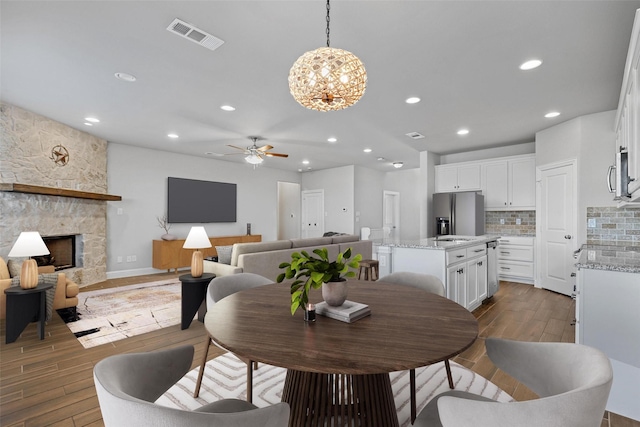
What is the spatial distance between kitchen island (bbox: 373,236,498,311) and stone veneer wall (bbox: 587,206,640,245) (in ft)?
5.27

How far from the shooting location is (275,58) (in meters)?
2.64

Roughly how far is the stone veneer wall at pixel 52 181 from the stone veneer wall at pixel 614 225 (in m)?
7.68

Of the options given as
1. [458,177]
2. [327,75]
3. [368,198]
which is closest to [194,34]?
[327,75]

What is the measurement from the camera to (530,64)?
107 inches

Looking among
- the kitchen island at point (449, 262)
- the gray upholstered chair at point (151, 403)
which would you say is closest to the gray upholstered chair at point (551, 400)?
the gray upholstered chair at point (151, 403)

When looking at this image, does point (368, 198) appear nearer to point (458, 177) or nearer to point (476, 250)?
point (458, 177)

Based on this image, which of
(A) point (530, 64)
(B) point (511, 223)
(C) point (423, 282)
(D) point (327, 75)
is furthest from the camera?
(B) point (511, 223)

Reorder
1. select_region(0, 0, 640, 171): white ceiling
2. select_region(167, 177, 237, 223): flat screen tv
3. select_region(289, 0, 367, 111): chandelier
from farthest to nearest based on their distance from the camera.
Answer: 1. select_region(167, 177, 237, 223): flat screen tv
2. select_region(0, 0, 640, 171): white ceiling
3. select_region(289, 0, 367, 111): chandelier

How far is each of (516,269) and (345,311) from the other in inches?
207

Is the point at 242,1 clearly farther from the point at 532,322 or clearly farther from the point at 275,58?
the point at 532,322

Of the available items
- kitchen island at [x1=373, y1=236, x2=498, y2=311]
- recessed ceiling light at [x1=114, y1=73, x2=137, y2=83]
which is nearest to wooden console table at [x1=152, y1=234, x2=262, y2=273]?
recessed ceiling light at [x1=114, y1=73, x2=137, y2=83]

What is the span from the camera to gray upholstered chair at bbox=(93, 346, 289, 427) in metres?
0.69

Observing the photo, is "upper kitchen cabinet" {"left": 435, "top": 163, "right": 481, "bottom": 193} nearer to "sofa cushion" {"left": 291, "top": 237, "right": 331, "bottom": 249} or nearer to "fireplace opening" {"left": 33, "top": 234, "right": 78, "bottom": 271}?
"sofa cushion" {"left": 291, "top": 237, "right": 331, "bottom": 249}

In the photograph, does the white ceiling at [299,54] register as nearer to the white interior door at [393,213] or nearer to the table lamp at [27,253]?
the table lamp at [27,253]
